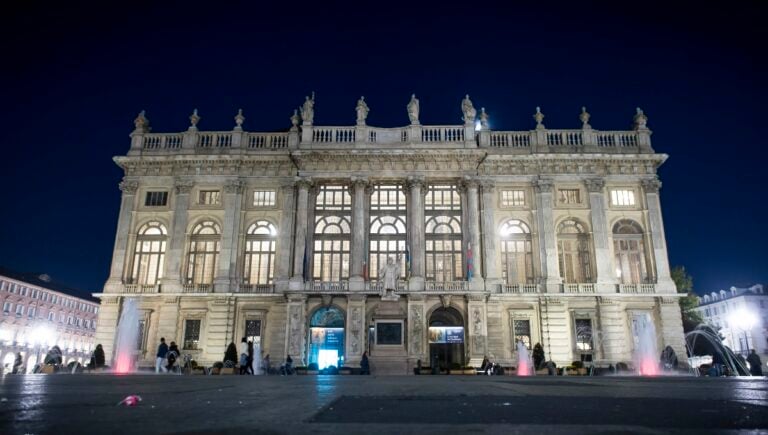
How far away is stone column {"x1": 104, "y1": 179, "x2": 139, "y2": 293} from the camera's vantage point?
33562 mm

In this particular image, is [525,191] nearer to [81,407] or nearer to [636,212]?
[636,212]

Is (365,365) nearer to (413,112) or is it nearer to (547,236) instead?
(547,236)

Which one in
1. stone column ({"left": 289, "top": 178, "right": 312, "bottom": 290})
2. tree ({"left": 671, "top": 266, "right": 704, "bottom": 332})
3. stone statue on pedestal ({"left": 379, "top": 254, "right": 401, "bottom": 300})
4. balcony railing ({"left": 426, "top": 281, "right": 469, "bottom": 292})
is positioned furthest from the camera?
tree ({"left": 671, "top": 266, "right": 704, "bottom": 332})

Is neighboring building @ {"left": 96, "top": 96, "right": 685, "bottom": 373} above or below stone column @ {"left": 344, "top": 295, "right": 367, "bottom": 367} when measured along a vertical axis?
above

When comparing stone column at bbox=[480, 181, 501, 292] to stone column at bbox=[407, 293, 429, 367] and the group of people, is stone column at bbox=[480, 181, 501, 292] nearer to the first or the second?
stone column at bbox=[407, 293, 429, 367]

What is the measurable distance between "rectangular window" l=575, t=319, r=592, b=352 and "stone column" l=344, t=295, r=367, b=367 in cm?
1322

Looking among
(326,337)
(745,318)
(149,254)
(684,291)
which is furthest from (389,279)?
(745,318)

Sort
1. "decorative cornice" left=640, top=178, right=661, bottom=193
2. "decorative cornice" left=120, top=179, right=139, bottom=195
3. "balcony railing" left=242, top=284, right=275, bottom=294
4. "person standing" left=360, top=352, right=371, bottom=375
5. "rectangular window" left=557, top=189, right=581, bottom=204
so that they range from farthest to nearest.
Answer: "decorative cornice" left=120, top=179, right=139, bottom=195
"rectangular window" left=557, top=189, right=581, bottom=204
"decorative cornice" left=640, top=178, right=661, bottom=193
"balcony railing" left=242, top=284, right=275, bottom=294
"person standing" left=360, top=352, right=371, bottom=375

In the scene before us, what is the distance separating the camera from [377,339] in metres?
31.8

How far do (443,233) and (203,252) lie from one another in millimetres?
15980

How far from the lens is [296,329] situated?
3142 centimetres

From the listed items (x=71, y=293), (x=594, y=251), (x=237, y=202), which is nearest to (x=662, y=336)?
(x=594, y=251)

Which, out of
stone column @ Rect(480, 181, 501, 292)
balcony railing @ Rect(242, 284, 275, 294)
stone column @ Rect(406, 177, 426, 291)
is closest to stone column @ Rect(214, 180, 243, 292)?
balcony railing @ Rect(242, 284, 275, 294)

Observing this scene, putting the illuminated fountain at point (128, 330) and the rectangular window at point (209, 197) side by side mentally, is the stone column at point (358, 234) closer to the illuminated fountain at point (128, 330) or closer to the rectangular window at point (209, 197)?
the rectangular window at point (209, 197)
